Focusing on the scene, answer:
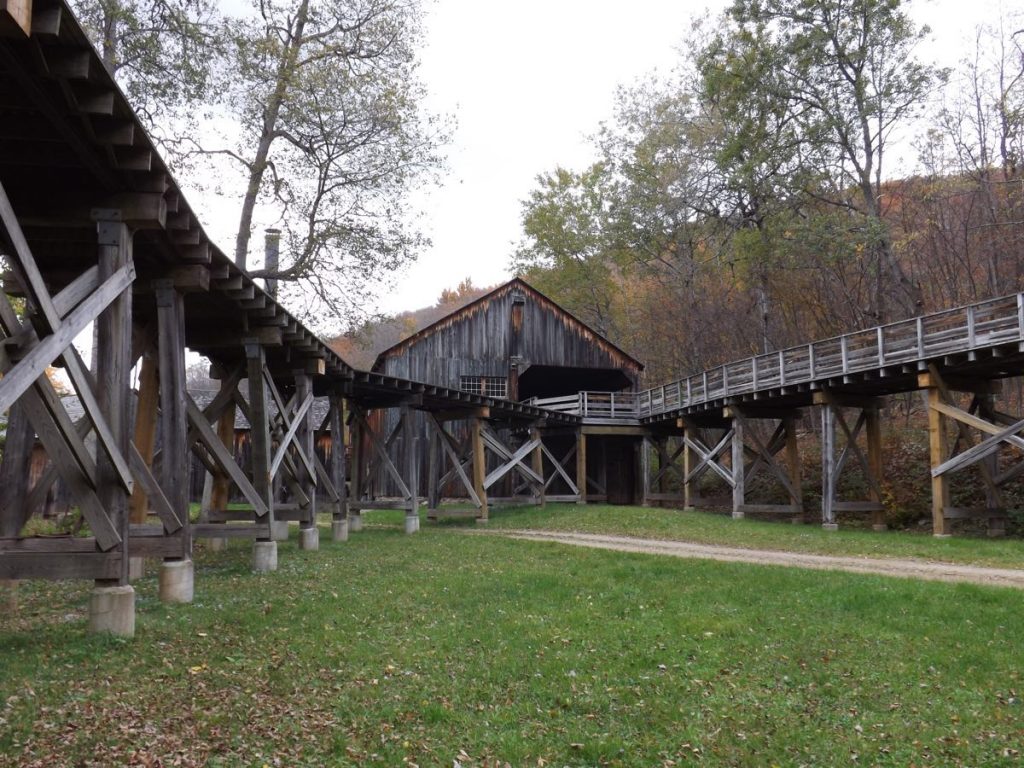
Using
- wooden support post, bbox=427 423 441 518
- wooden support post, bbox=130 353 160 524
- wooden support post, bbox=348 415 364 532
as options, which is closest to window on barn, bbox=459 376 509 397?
wooden support post, bbox=427 423 441 518

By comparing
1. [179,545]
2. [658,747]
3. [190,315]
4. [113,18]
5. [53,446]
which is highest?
[113,18]

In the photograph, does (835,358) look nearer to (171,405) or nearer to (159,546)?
(171,405)

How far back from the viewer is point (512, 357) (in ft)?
99.9

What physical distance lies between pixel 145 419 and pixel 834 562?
35.7ft

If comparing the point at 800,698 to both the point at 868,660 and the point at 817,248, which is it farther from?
the point at 817,248

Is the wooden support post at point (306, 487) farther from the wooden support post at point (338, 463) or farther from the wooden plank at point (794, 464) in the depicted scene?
the wooden plank at point (794, 464)

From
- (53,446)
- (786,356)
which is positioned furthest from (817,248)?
(53,446)

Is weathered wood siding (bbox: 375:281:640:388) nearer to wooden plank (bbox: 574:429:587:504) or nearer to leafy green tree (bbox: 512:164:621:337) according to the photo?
wooden plank (bbox: 574:429:587:504)

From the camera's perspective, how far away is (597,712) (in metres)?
6.31

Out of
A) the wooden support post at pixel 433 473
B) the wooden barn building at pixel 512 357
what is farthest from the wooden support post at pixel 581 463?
the wooden support post at pixel 433 473

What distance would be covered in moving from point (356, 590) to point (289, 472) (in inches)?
189

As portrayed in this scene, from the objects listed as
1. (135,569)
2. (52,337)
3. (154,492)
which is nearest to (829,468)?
(135,569)

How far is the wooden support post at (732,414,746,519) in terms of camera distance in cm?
2422

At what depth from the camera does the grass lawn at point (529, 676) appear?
5.46 m
